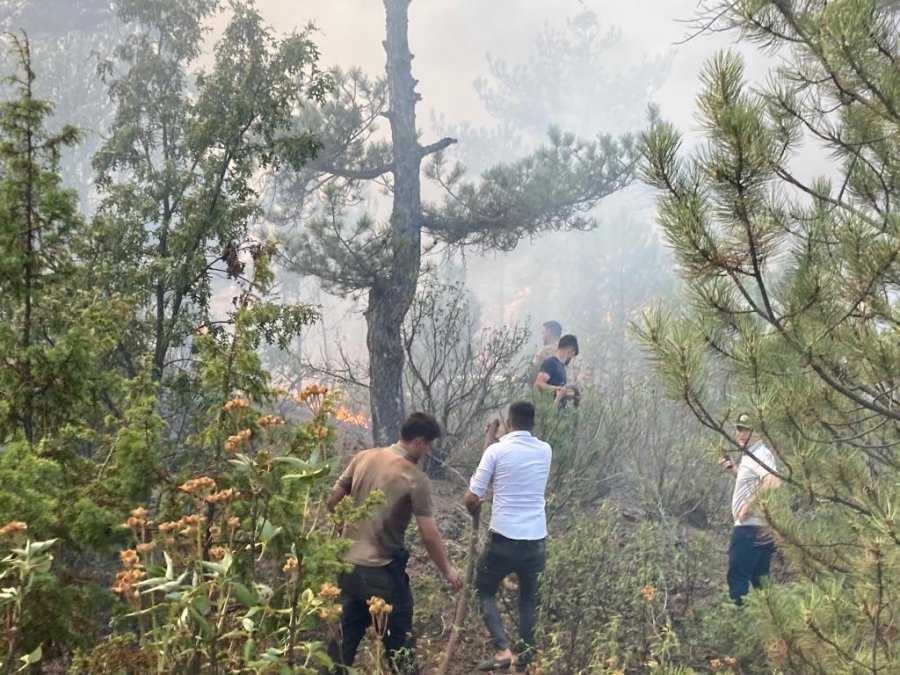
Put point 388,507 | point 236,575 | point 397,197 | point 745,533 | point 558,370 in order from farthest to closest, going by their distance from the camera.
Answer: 1. point 397,197
2. point 558,370
3. point 745,533
4. point 388,507
5. point 236,575

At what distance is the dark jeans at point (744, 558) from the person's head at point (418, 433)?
2.57 m

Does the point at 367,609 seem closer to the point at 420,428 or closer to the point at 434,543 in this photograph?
the point at 434,543

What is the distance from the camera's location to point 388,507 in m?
3.56

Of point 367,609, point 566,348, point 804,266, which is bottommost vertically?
point 367,609

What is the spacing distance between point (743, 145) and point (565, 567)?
11.5ft

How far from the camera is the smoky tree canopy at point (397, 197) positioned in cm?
896

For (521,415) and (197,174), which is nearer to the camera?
(521,415)

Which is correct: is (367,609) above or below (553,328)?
below

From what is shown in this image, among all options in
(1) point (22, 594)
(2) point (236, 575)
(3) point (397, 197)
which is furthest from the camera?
(3) point (397, 197)

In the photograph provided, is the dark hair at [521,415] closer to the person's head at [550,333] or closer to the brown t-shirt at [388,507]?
the brown t-shirt at [388,507]

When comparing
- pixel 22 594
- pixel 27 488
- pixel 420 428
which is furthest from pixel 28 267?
pixel 420 428

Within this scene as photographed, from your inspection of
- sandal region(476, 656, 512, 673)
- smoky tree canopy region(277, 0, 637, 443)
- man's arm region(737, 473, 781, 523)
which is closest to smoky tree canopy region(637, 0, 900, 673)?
man's arm region(737, 473, 781, 523)

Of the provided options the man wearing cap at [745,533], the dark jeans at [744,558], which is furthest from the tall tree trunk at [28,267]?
the dark jeans at [744,558]

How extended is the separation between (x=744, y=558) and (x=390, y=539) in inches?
111
